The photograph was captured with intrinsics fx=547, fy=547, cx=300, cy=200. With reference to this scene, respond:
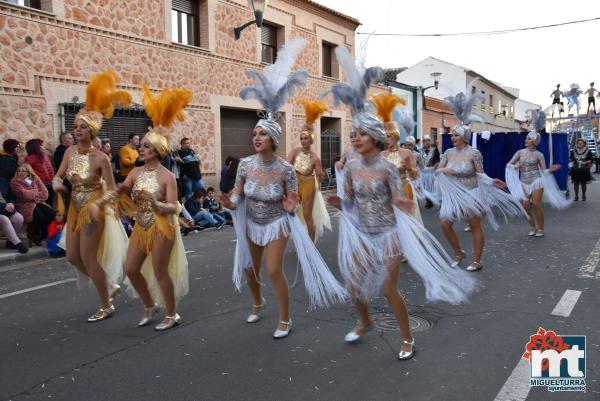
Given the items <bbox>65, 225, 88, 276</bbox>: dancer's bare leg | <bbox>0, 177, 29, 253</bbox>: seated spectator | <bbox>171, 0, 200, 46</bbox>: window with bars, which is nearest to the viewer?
<bbox>65, 225, 88, 276</bbox>: dancer's bare leg

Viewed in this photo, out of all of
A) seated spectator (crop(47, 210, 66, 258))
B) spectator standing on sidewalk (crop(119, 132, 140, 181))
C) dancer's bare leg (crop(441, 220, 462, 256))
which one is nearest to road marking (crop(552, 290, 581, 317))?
dancer's bare leg (crop(441, 220, 462, 256))

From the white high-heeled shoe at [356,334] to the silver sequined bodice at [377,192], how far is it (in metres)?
0.83

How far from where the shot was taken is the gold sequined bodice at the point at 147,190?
461 centimetres

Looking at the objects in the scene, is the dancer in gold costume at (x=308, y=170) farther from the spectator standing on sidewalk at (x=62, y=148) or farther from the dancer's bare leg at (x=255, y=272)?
the spectator standing on sidewalk at (x=62, y=148)

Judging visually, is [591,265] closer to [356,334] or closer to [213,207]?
[356,334]

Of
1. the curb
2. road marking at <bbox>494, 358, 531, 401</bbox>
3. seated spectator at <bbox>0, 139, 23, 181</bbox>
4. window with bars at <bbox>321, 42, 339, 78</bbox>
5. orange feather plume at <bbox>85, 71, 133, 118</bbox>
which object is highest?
window with bars at <bbox>321, 42, 339, 78</bbox>

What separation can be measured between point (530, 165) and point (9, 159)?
879cm

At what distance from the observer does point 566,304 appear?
17.5 ft

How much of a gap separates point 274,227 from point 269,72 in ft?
4.81

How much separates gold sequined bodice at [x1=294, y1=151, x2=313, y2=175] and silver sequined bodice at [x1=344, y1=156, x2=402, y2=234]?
3589 millimetres

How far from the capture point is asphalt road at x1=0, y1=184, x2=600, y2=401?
3.50 meters

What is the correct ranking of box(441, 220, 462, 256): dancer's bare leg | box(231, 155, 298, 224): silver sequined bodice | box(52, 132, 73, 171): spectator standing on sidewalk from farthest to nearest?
box(52, 132, 73, 171): spectator standing on sidewalk, box(441, 220, 462, 256): dancer's bare leg, box(231, 155, 298, 224): silver sequined bodice

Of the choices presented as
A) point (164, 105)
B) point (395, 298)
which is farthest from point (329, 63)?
point (395, 298)

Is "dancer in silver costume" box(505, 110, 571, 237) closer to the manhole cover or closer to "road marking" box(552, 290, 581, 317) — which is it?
"road marking" box(552, 290, 581, 317)
